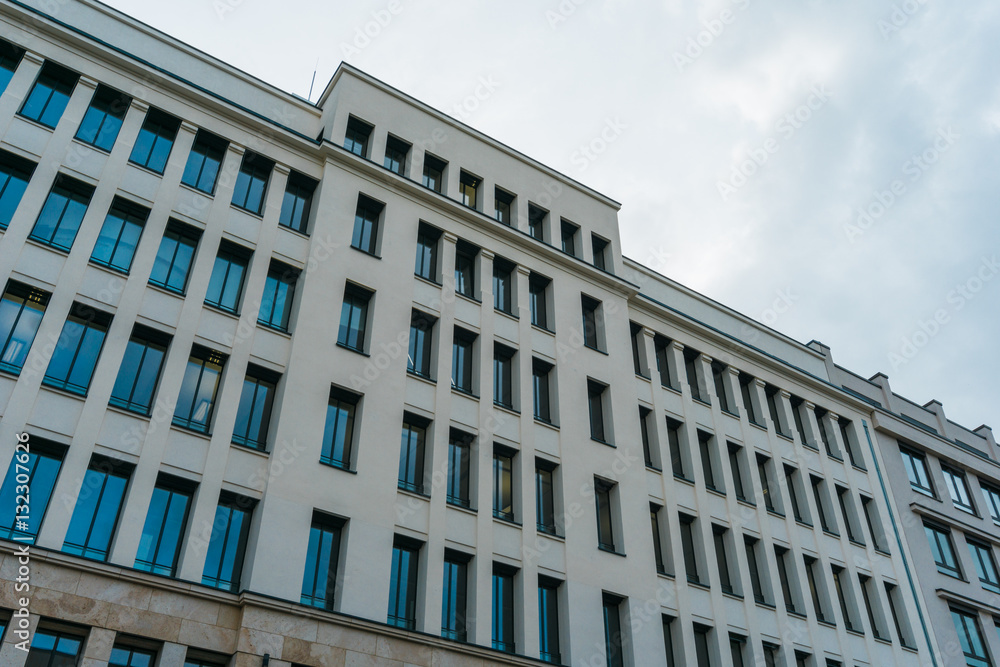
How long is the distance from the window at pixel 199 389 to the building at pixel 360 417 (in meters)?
0.07

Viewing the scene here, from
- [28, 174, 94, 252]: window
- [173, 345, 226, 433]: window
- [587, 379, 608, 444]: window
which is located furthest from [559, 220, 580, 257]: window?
[28, 174, 94, 252]: window

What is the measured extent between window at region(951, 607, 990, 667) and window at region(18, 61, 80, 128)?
39.9 meters

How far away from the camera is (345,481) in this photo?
2269cm

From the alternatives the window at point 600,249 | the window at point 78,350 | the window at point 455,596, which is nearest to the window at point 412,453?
the window at point 455,596

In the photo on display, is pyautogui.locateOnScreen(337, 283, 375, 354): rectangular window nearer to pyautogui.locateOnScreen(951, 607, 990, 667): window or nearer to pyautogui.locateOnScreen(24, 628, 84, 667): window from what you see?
pyautogui.locateOnScreen(24, 628, 84, 667): window

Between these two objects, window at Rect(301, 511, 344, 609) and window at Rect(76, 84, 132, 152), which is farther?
window at Rect(76, 84, 132, 152)

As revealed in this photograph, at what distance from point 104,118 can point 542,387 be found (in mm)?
16774

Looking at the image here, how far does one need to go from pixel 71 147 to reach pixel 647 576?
72.3ft

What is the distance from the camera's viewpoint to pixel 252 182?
27.4 meters

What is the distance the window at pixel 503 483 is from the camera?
1016 inches

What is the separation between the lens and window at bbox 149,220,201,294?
2370cm

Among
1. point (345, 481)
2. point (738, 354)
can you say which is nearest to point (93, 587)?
point (345, 481)

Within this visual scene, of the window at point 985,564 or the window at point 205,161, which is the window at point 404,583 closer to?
the window at point 205,161

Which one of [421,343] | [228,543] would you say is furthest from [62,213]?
[421,343]
